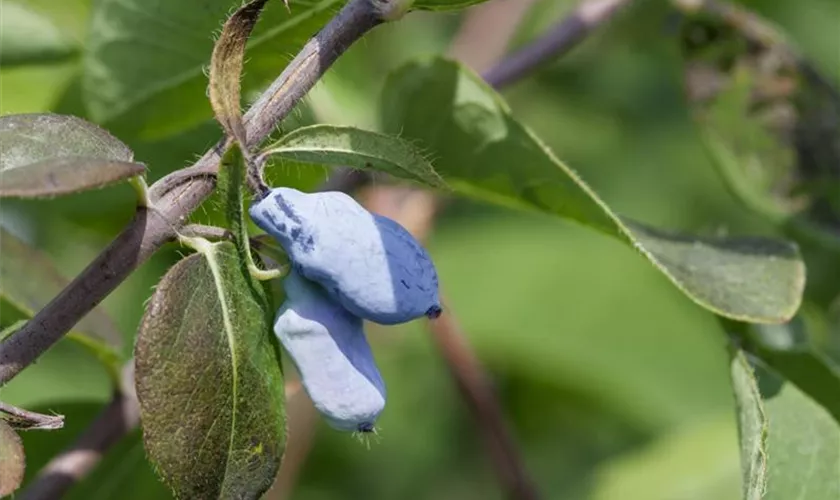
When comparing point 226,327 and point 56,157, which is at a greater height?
point 56,157

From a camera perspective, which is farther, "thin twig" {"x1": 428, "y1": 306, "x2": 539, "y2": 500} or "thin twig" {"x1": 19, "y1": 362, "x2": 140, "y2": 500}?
"thin twig" {"x1": 428, "y1": 306, "x2": 539, "y2": 500}

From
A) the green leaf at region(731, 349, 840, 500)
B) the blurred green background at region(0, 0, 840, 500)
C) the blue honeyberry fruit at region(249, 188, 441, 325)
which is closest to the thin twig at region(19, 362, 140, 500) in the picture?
the blue honeyberry fruit at region(249, 188, 441, 325)

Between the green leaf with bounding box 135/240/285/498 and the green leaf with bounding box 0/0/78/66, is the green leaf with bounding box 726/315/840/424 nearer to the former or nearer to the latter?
the green leaf with bounding box 135/240/285/498

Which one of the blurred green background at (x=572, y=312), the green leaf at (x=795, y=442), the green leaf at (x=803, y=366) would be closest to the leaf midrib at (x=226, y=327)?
the green leaf at (x=795, y=442)

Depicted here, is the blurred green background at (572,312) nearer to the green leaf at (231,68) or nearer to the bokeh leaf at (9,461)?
the green leaf at (231,68)

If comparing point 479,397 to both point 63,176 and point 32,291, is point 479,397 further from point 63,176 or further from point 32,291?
point 63,176

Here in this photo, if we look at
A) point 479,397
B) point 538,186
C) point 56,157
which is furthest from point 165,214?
point 479,397
